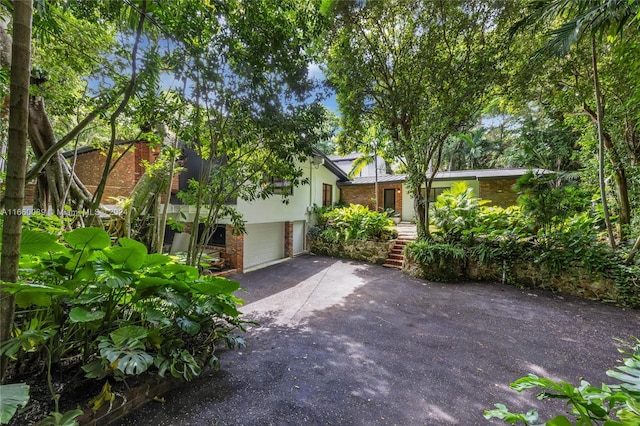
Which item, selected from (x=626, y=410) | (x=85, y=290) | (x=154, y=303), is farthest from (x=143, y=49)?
(x=626, y=410)

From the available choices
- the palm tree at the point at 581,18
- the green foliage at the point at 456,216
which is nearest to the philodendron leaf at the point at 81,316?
the palm tree at the point at 581,18

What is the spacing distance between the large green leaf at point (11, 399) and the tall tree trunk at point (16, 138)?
64 centimetres

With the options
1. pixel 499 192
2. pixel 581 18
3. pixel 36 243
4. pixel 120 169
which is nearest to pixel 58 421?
pixel 36 243

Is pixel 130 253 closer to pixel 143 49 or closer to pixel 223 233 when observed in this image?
pixel 143 49

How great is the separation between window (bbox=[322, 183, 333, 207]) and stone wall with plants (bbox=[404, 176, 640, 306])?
6.36 meters

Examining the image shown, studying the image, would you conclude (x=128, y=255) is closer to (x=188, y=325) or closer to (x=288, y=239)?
(x=188, y=325)

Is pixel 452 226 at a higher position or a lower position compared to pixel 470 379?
higher

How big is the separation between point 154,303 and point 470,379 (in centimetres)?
378

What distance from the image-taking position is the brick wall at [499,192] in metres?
12.0

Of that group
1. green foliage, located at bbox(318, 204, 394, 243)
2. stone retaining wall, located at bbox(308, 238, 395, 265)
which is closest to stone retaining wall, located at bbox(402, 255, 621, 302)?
stone retaining wall, located at bbox(308, 238, 395, 265)

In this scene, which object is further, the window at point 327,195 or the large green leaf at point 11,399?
the window at point 327,195

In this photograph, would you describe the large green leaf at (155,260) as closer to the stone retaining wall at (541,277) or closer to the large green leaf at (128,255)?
the large green leaf at (128,255)

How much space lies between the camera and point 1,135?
4445 mm

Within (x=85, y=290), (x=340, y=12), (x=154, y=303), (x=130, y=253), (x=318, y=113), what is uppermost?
(x=340, y=12)
